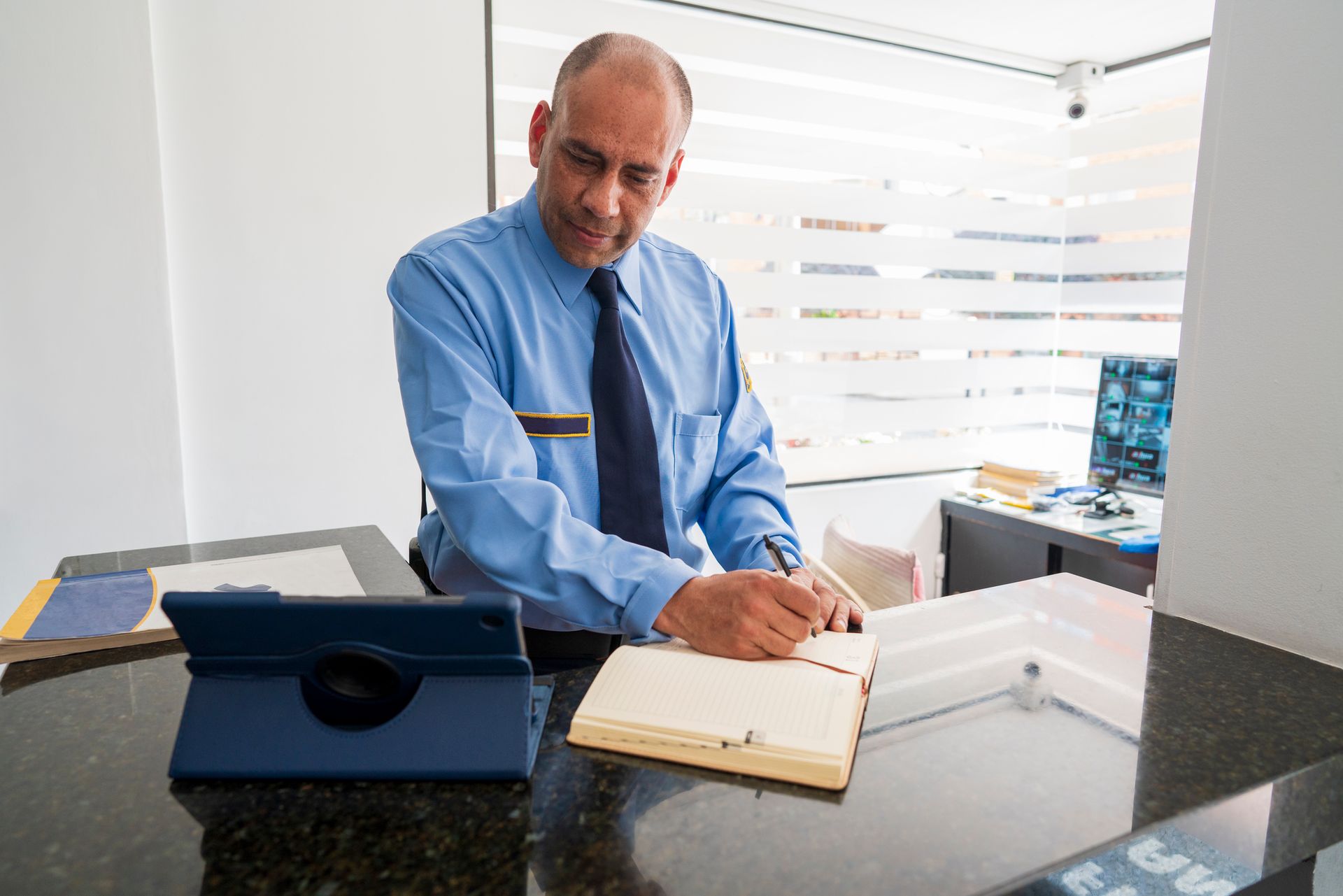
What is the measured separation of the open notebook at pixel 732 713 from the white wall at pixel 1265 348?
0.57m

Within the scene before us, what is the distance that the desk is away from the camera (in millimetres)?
636

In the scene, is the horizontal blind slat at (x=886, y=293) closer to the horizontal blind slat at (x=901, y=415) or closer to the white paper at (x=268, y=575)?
the horizontal blind slat at (x=901, y=415)

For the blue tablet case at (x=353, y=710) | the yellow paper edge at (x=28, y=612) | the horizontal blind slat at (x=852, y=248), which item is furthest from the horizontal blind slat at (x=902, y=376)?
the blue tablet case at (x=353, y=710)

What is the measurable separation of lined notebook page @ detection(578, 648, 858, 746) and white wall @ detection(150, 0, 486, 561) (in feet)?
6.60

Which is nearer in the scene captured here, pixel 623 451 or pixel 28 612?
pixel 28 612

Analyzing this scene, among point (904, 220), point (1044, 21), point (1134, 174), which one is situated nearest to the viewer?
point (1044, 21)

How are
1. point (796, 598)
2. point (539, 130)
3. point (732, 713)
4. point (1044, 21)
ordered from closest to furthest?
point (732, 713), point (796, 598), point (539, 130), point (1044, 21)

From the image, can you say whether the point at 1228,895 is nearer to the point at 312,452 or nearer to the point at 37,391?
the point at 312,452

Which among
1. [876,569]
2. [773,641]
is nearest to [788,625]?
[773,641]

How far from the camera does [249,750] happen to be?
74 centimetres

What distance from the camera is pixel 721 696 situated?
33.9 inches

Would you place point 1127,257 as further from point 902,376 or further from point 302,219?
point 302,219

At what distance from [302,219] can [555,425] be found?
165cm

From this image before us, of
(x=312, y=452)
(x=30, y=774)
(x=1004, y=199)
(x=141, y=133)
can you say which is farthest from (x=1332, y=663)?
(x=1004, y=199)
